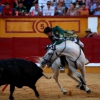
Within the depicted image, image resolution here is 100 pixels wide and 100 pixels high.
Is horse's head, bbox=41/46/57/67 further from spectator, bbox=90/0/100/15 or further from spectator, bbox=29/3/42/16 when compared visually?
spectator, bbox=90/0/100/15

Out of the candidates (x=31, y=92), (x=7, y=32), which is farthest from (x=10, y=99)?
(x=7, y=32)

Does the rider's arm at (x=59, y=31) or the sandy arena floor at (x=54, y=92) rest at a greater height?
the rider's arm at (x=59, y=31)

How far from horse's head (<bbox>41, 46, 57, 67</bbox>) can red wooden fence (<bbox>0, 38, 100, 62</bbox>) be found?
17.1 feet

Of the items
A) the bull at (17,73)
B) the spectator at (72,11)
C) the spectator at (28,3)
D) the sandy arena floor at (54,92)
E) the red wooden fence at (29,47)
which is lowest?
the sandy arena floor at (54,92)

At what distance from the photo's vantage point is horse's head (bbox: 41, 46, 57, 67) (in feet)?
28.6

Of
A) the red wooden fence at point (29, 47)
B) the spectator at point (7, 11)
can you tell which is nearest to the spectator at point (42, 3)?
the spectator at point (7, 11)

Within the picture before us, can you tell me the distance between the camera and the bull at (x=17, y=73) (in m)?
7.91

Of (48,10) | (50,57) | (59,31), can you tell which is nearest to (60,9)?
(48,10)

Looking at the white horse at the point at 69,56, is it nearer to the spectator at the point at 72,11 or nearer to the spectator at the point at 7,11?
the spectator at the point at 72,11

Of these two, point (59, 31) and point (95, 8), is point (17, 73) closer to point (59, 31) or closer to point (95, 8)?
point (59, 31)

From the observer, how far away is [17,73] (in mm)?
8000

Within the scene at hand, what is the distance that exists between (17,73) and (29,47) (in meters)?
6.24

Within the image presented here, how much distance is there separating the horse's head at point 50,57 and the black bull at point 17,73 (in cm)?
39

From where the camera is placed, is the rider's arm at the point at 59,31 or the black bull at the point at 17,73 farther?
the rider's arm at the point at 59,31
